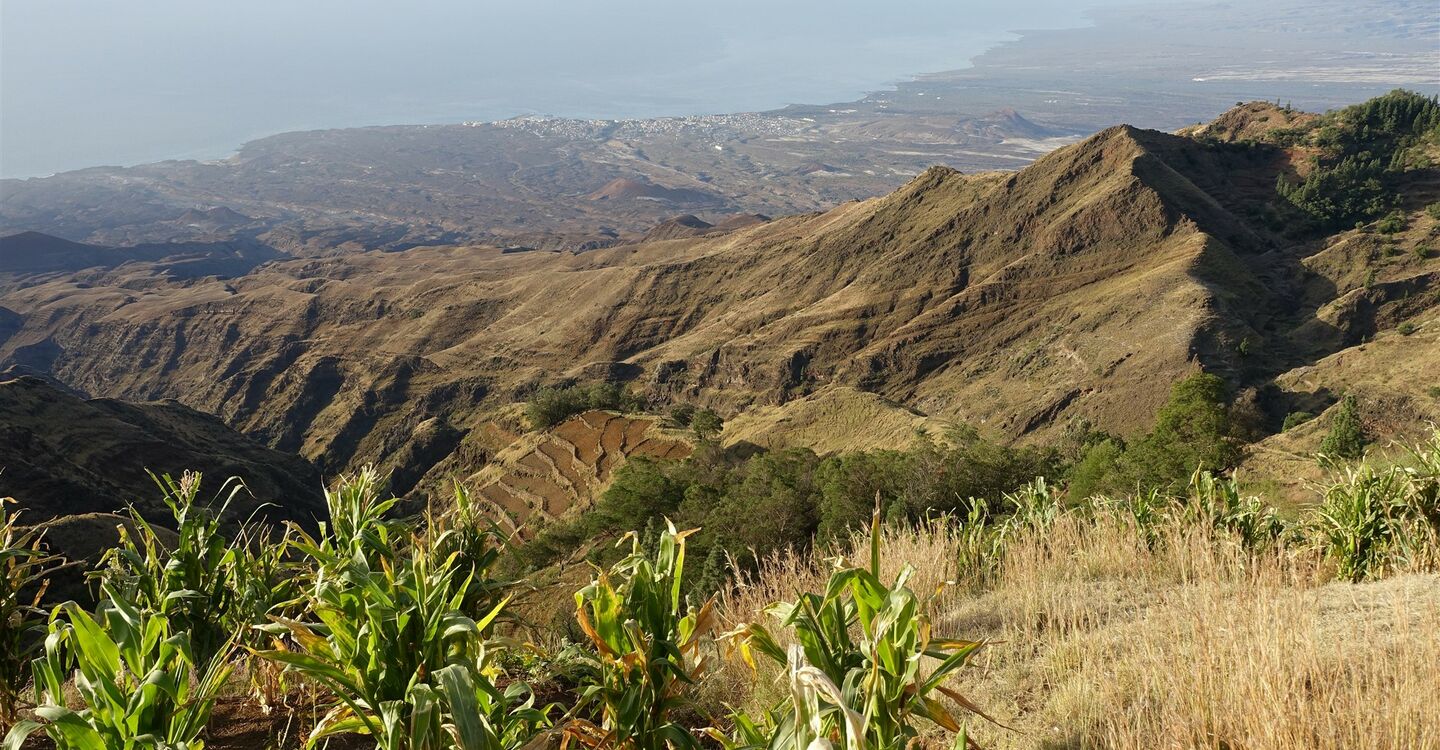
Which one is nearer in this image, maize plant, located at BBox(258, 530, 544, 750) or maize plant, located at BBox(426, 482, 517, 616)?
maize plant, located at BBox(258, 530, 544, 750)

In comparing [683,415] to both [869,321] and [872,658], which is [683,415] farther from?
[872,658]

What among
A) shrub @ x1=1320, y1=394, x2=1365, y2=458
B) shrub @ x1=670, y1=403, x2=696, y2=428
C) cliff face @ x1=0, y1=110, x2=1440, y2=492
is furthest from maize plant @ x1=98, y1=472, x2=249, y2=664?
shrub @ x1=670, y1=403, x2=696, y2=428

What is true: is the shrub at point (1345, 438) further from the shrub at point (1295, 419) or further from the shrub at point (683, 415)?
the shrub at point (683, 415)

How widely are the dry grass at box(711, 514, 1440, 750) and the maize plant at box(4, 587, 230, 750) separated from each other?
2432mm

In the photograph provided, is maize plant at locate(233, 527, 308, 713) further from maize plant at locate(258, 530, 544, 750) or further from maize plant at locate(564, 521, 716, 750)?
maize plant at locate(564, 521, 716, 750)

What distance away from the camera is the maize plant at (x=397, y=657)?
2465 mm

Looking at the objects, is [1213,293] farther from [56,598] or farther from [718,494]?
[56,598]

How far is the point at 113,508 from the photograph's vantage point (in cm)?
3002

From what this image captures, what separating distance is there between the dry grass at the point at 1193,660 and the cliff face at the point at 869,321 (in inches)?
1250

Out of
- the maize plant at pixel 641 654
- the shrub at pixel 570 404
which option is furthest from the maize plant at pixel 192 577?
the shrub at pixel 570 404

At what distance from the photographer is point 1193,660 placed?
10.1ft

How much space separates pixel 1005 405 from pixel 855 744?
128 feet

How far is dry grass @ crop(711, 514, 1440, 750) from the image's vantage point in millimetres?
2600

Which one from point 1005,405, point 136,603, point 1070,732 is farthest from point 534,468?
point 1070,732
